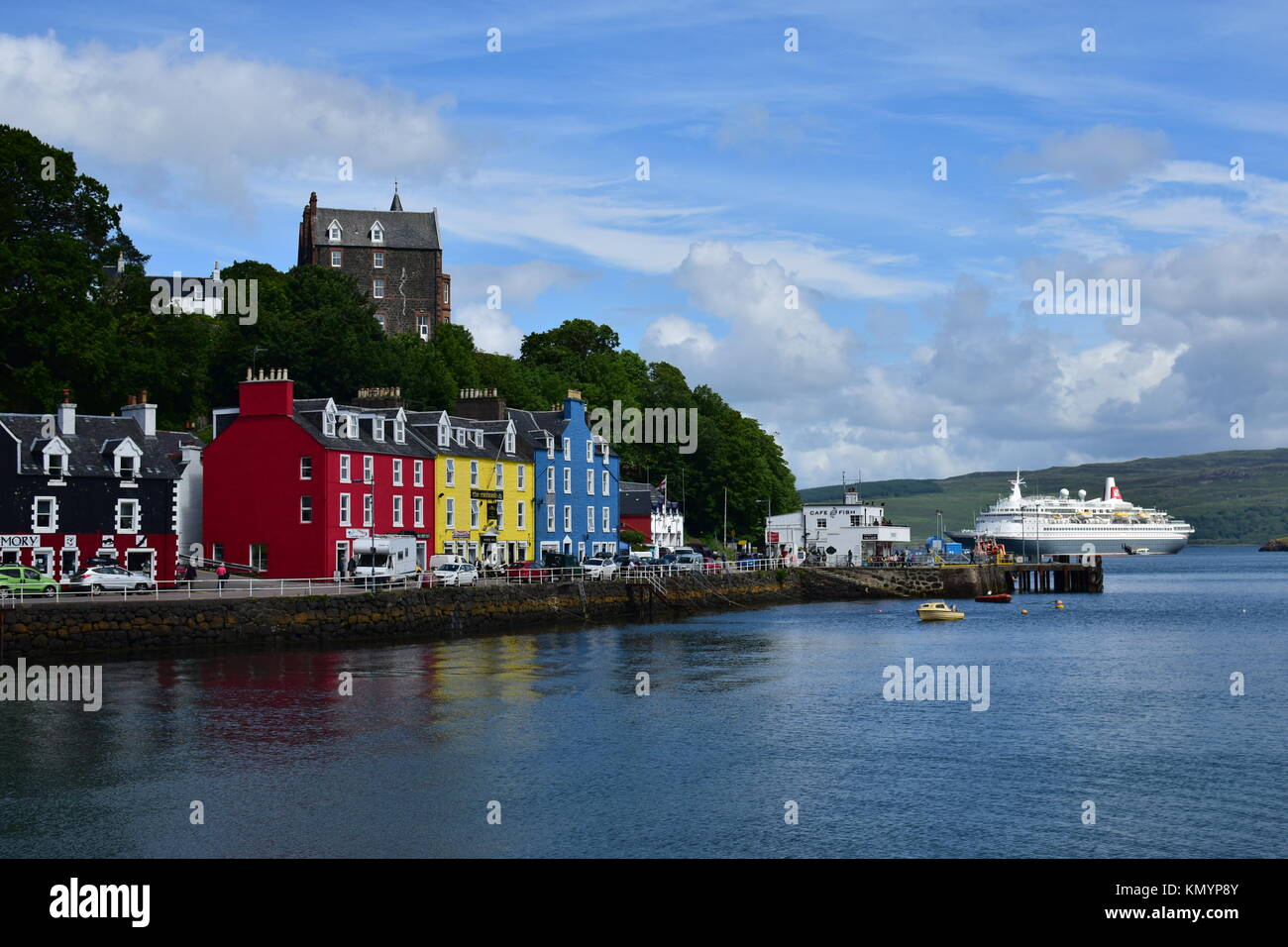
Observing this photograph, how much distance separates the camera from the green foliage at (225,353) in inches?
2953

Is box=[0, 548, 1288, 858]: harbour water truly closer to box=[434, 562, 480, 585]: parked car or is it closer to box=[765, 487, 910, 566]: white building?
box=[434, 562, 480, 585]: parked car

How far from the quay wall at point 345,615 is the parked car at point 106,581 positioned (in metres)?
4.91

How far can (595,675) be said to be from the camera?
54.2 meters

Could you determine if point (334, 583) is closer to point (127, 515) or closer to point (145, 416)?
point (127, 515)

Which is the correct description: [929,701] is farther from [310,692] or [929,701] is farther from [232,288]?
[232,288]

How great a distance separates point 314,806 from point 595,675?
23763 mm

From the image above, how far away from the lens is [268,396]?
73.1m

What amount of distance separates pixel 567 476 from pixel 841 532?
139 feet

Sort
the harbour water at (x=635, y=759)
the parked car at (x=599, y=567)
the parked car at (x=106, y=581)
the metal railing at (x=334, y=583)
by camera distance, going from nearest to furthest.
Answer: the harbour water at (x=635, y=759) → the metal railing at (x=334, y=583) → the parked car at (x=106, y=581) → the parked car at (x=599, y=567)

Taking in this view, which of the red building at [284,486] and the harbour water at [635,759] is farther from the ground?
the red building at [284,486]

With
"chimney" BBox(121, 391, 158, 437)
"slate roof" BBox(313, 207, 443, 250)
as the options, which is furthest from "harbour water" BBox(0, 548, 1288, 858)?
"slate roof" BBox(313, 207, 443, 250)

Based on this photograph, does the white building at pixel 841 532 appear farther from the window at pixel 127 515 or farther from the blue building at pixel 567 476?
the window at pixel 127 515

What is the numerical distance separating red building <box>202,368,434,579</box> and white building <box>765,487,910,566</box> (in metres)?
62.5

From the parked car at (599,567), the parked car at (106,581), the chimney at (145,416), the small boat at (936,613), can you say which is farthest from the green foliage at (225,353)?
the small boat at (936,613)
